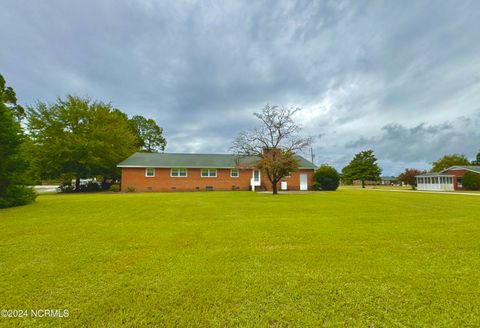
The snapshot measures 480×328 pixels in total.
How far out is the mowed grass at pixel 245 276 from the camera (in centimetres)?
243

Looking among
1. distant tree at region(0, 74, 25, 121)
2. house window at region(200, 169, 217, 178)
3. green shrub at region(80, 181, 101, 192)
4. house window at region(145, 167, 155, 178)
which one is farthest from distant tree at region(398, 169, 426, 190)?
distant tree at region(0, 74, 25, 121)

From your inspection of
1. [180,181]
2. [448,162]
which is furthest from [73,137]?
[448,162]

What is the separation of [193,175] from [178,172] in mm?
1831

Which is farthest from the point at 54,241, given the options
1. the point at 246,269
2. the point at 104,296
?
the point at 246,269

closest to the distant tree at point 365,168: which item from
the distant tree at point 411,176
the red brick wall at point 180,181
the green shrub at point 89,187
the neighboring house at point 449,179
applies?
the distant tree at point 411,176

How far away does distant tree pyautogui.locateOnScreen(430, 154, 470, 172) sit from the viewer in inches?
1928

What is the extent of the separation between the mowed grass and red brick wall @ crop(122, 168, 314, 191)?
18.8 metres

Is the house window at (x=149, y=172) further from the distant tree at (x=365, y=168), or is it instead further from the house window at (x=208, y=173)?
the distant tree at (x=365, y=168)

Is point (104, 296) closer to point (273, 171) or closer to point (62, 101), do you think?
point (273, 171)

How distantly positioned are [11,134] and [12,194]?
10.7ft

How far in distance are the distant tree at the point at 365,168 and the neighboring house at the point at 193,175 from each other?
25.3 m

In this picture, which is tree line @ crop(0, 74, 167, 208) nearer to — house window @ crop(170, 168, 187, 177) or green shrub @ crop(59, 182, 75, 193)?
green shrub @ crop(59, 182, 75, 193)

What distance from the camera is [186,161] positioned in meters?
26.5

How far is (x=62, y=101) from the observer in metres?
24.0
